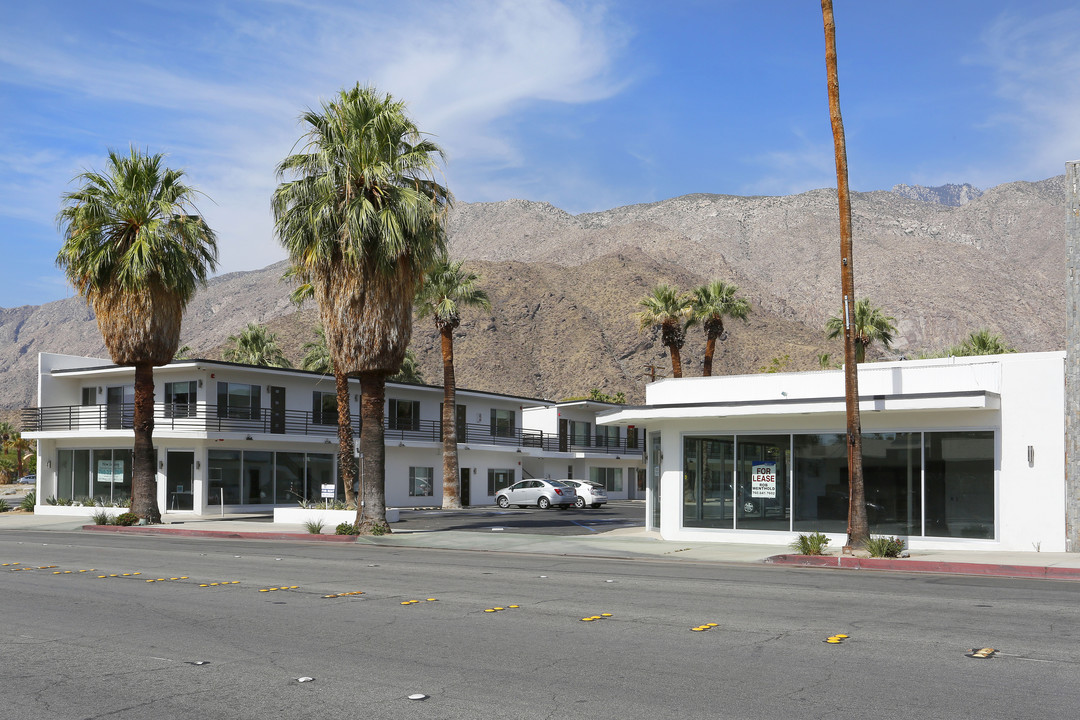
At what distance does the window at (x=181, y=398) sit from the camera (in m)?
40.8

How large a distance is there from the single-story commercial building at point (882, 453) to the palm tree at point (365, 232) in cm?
688

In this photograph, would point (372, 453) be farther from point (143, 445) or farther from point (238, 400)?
point (238, 400)

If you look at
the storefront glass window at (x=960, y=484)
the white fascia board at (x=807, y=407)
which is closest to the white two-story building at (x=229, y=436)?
the white fascia board at (x=807, y=407)

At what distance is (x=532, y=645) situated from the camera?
33.8 ft

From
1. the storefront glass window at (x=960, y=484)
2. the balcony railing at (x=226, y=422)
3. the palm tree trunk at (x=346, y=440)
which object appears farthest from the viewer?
the balcony railing at (x=226, y=422)

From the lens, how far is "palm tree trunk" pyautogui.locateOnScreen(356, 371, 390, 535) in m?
27.5

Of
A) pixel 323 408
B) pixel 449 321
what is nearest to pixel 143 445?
pixel 323 408

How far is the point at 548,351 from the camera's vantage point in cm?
13188

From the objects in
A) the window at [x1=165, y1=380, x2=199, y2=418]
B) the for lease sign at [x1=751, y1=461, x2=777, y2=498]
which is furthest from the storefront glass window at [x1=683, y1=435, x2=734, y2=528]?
the window at [x1=165, y1=380, x2=199, y2=418]

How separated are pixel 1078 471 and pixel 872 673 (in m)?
15.1

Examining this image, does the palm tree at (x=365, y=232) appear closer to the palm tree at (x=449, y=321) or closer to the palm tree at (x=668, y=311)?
the palm tree at (x=449, y=321)

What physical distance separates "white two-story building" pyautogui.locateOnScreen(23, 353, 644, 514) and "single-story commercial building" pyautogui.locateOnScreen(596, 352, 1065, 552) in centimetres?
1531

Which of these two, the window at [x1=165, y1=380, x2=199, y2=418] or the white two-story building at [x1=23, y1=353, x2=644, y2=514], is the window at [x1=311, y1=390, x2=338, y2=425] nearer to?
the white two-story building at [x1=23, y1=353, x2=644, y2=514]

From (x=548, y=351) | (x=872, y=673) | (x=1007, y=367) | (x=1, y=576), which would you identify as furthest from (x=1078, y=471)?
(x=548, y=351)
